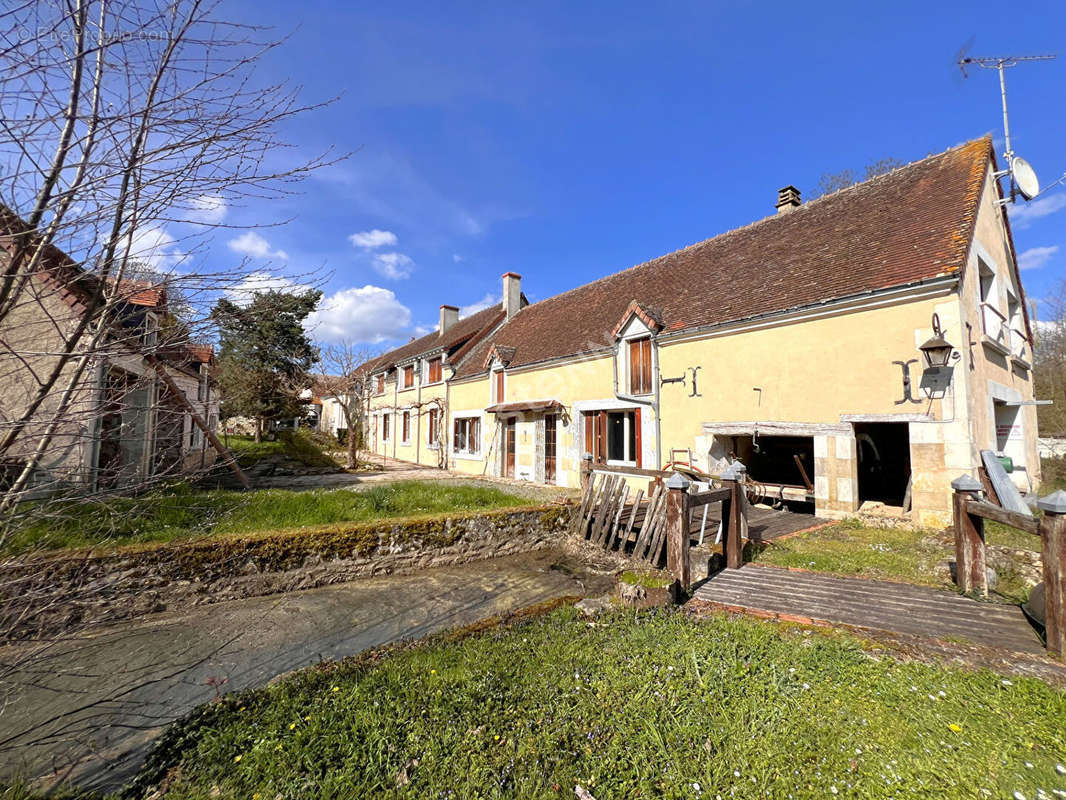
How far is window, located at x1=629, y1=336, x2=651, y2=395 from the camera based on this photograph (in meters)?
12.3

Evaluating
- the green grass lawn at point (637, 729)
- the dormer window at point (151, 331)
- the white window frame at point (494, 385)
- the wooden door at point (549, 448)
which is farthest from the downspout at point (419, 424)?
the dormer window at point (151, 331)

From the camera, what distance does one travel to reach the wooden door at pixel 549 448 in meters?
15.5

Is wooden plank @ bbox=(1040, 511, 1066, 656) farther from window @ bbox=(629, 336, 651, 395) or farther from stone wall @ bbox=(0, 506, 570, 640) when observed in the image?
window @ bbox=(629, 336, 651, 395)

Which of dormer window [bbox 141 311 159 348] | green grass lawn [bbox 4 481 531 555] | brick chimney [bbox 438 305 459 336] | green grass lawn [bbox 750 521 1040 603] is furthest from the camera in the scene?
brick chimney [bbox 438 305 459 336]

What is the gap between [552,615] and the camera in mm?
4980

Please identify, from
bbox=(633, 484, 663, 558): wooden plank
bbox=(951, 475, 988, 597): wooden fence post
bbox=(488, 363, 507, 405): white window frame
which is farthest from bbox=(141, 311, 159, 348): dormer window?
bbox=(488, 363, 507, 405): white window frame

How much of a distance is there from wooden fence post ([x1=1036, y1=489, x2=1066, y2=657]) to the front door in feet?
47.3

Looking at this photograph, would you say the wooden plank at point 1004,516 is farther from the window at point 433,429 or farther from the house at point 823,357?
the window at point 433,429

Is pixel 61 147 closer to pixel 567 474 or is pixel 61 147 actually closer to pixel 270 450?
pixel 567 474

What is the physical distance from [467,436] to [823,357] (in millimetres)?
14392

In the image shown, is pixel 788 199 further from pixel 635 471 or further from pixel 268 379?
pixel 268 379

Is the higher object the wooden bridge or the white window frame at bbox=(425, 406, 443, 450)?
the white window frame at bbox=(425, 406, 443, 450)

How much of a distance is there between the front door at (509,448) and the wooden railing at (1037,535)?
1345 centimetres

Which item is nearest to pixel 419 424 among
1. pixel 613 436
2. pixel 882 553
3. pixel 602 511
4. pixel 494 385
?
pixel 494 385
